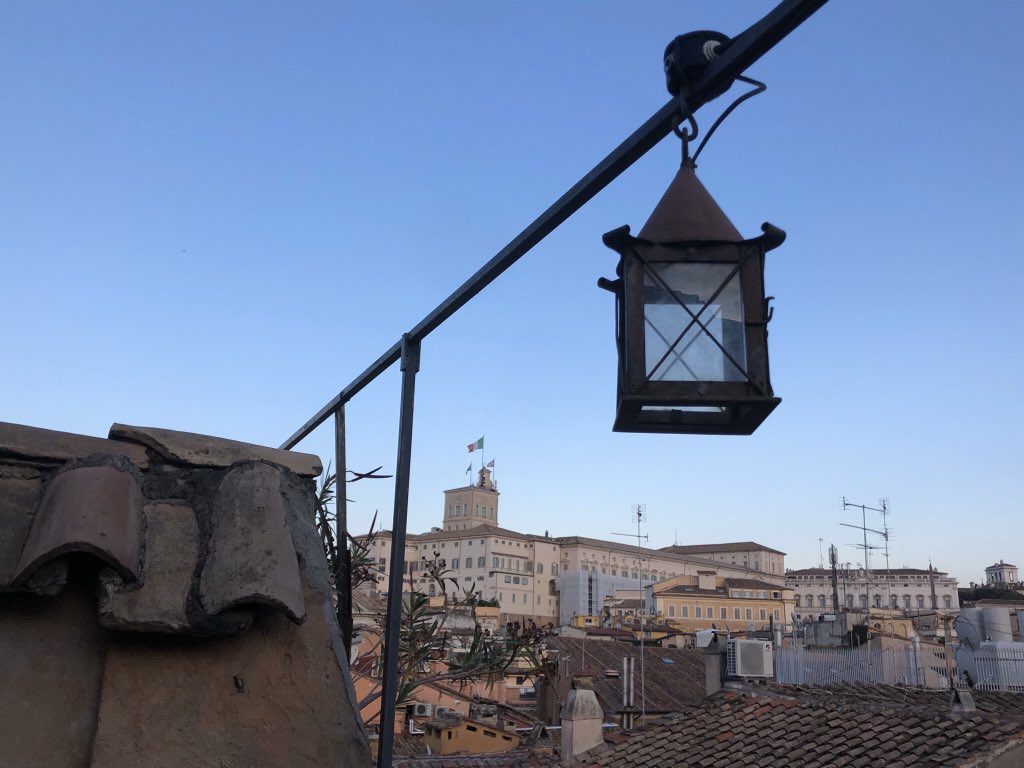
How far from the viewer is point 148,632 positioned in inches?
75.2

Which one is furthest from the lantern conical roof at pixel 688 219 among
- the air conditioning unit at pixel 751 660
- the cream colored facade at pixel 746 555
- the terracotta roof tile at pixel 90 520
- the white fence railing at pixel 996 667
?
the cream colored facade at pixel 746 555

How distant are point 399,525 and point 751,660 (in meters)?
14.2

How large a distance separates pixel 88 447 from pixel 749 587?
79.3m

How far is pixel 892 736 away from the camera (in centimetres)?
1038

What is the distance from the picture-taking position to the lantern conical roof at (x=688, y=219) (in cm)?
223

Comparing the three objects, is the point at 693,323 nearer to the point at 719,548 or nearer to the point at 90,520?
the point at 90,520

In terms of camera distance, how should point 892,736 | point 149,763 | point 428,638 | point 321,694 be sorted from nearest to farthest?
point 149,763 → point 321,694 → point 428,638 → point 892,736

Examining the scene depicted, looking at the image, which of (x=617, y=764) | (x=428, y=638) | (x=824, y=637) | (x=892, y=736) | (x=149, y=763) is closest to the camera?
(x=149, y=763)

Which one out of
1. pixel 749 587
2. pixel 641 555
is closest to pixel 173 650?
pixel 749 587

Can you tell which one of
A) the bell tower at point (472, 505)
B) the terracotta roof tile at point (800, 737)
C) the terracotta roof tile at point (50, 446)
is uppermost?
the bell tower at point (472, 505)

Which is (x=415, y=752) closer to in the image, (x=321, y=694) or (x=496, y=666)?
(x=496, y=666)

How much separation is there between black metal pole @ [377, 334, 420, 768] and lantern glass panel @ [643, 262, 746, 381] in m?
1.26

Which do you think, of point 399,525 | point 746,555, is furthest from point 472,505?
point 399,525

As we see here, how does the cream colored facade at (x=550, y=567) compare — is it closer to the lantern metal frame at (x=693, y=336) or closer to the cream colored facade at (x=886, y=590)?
the cream colored facade at (x=886, y=590)
